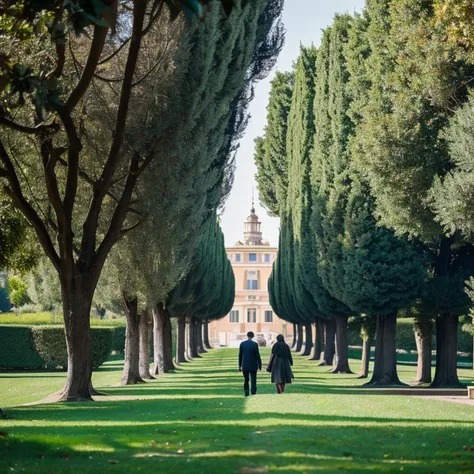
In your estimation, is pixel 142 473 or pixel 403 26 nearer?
pixel 142 473

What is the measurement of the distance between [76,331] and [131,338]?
937cm

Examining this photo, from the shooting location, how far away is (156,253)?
1939 centimetres

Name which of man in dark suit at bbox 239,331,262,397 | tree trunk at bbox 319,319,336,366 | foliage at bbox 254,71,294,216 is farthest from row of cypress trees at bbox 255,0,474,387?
foliage at bbox 254,71,294,216

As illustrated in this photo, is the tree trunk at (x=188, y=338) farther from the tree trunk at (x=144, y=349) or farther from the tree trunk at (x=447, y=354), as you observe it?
the tree trunk at (x=447, y=354)

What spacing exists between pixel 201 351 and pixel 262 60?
47.6 metres

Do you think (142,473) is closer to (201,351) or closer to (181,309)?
(181,309)

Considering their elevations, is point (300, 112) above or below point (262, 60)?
above

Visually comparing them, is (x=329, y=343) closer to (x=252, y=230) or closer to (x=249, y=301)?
(x=249, y=301)

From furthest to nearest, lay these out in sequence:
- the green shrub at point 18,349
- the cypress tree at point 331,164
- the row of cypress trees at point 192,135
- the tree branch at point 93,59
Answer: the green shrub at point 18,349, the cypress tree at point 331,164, the row of cypress trees at point 192,135, the tree branch at point 93,59

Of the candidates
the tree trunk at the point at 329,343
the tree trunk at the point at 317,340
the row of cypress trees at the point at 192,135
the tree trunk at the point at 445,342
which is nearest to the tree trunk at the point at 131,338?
the row of cypress trees at the point at 192,135

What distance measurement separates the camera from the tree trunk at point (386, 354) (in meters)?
27.7

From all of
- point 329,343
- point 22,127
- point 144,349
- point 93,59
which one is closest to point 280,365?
point 22,127

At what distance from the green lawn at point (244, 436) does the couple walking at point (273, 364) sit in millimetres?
2057

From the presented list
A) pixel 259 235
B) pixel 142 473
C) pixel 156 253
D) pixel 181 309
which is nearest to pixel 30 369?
pixel 181 309
